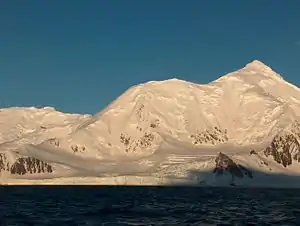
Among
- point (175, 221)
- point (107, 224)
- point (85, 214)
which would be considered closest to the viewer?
point (107, 224)

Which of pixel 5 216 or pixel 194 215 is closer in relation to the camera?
pixel 5 216

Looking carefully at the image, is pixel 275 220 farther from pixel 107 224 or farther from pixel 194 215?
pixel 107 224

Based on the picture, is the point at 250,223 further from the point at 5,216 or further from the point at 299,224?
the point at 5,216

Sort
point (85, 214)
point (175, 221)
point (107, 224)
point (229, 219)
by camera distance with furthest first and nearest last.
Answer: point (85, 214), point (229, 219), point (175, 221), point (107, 224)

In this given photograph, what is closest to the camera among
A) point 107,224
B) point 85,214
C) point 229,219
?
point 107,224

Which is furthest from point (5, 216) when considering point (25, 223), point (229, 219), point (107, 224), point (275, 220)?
point (275, 220)

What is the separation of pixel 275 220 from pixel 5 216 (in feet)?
150

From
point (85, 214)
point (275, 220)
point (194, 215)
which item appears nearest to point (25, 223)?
point (85, 214)

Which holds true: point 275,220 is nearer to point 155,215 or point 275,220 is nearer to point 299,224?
point 299,224

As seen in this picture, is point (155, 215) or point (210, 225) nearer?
point (210, 225)

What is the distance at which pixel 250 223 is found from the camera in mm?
98688

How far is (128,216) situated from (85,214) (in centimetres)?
858

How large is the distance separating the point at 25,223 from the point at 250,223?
3469 cm

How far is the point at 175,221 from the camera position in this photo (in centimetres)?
9975
